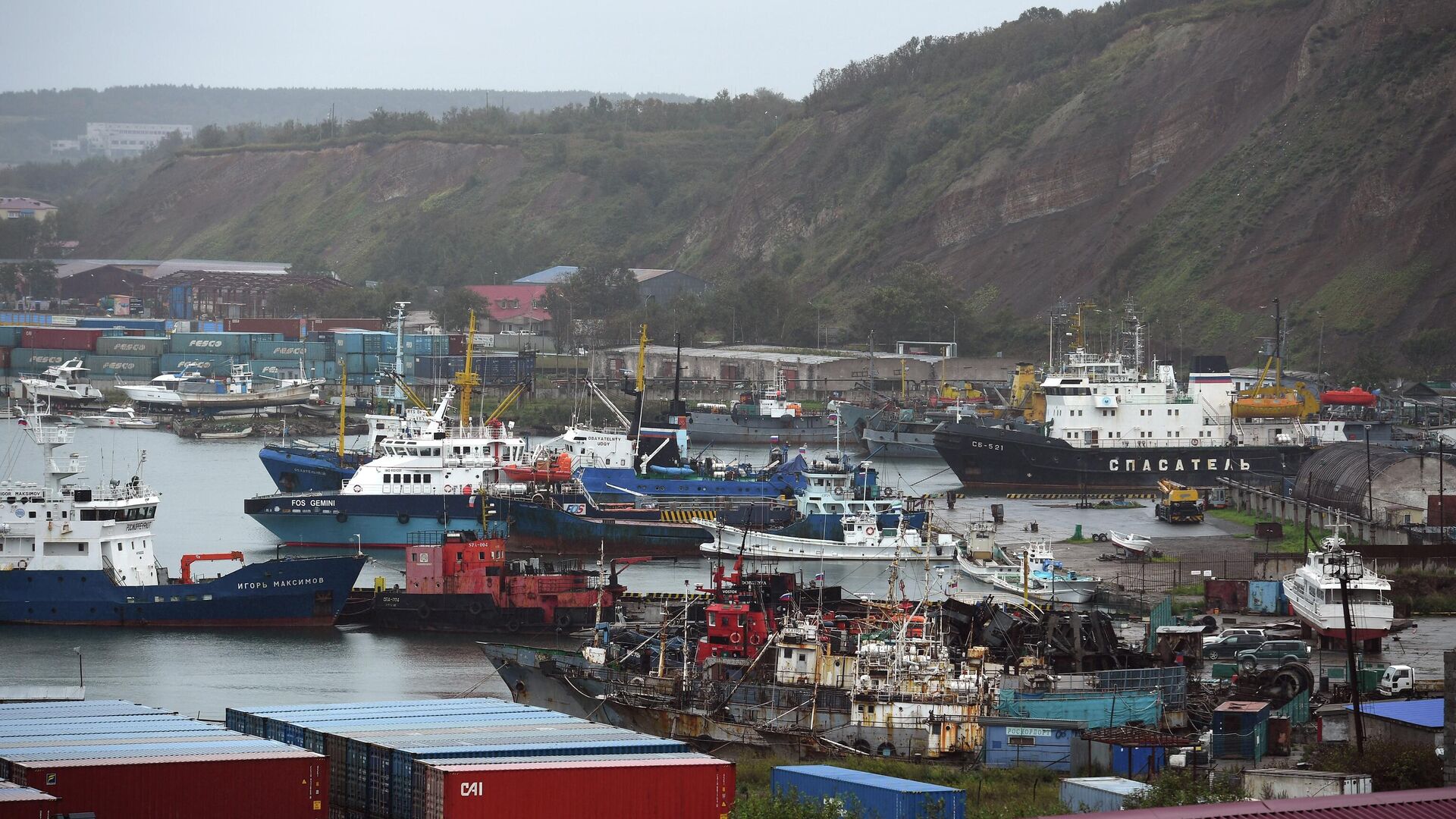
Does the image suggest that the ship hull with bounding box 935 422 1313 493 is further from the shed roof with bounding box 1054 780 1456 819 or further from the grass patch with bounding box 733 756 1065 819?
the shed roof with bounding box 1054 780 1456 819

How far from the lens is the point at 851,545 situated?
146ft

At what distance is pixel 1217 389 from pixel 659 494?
74.5 feet

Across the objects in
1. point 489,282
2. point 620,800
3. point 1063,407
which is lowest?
point 620,800

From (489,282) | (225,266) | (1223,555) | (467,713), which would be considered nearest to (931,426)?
(1223,555)

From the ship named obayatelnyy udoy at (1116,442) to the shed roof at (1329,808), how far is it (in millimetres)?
43017

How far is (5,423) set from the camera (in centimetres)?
8462

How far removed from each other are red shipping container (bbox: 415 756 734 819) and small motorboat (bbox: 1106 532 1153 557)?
25153 millimetres

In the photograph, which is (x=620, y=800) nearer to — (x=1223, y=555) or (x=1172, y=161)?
(x=1223, y=555)

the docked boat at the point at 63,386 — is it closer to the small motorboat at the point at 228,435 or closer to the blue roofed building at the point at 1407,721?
the small motorboat at the point at 228,435

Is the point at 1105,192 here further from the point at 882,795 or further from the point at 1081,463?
the point at 882,795

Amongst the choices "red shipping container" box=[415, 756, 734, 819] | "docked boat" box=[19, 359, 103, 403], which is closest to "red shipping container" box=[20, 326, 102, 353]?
"docked boat" box=[19, 359, 103, 403]

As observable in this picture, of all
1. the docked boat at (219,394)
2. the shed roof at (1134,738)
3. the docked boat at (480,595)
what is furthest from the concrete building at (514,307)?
the shed roof at (1134,738)

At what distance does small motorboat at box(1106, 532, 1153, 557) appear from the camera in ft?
139

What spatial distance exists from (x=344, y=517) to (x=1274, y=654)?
2504cm
